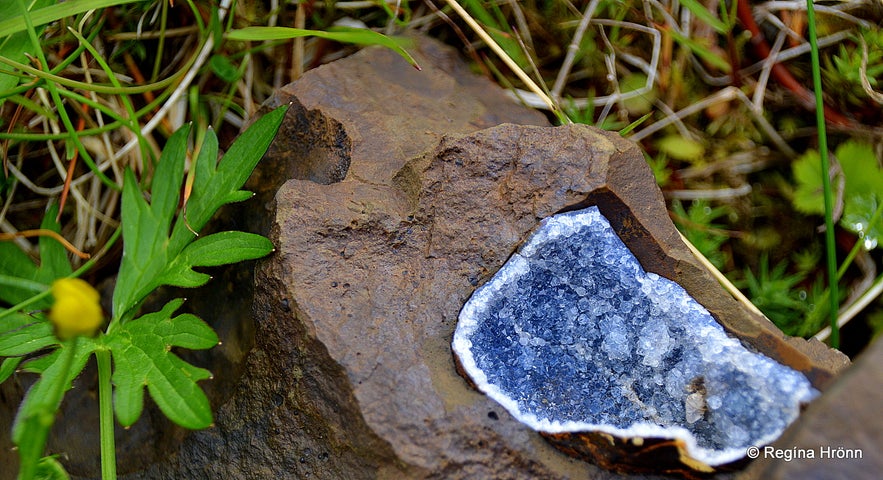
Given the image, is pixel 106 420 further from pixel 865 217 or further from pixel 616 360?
pixel 865 217

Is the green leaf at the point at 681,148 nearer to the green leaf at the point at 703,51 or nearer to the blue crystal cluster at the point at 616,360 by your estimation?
the green leaf at the point at 703,51

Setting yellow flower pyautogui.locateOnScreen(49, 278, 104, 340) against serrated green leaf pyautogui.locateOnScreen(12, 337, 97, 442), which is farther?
serrated green leaf pyautogui.locateOnScreen(12, 337, 97, 442)

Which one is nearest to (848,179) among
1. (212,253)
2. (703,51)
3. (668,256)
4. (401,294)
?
(703,51)

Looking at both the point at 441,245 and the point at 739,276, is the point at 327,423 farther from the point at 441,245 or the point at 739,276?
the point at 739,276

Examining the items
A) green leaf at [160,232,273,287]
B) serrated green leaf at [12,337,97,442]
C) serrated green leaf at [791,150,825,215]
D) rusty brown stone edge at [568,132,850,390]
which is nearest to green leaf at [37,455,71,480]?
serrated green leaf at [12,337,97,442]

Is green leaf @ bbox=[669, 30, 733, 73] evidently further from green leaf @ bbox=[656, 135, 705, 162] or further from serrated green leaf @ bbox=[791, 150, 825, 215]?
serrated green leaf @ bbox=[791, 150, 825, 215]
